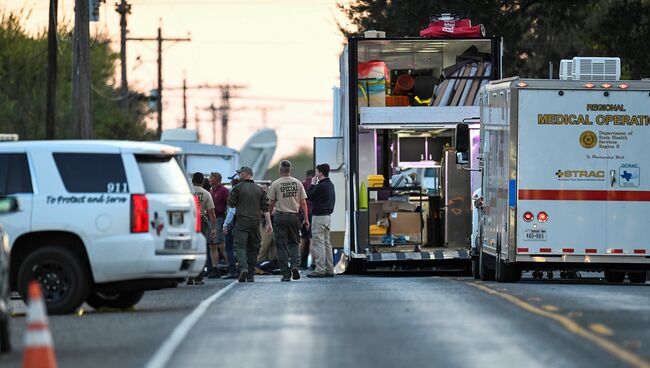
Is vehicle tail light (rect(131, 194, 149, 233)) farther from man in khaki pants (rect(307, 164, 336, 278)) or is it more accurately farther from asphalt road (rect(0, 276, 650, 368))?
man in khaki pants (rect(307, 164, 336, 278))

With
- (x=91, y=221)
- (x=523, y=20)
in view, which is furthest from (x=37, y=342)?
(x=523, y=20)

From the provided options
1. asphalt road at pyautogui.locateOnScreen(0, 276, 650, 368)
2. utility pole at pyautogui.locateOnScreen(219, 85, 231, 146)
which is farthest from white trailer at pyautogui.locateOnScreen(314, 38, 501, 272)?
utility pole at pyautogui.locateOnScreen(219, 85, 231, 146)

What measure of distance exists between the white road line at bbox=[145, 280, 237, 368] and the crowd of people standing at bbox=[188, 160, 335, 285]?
6.32 metres

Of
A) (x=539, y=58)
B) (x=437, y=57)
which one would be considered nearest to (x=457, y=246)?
(x=437, y=57)

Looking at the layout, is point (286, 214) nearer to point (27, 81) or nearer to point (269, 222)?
point (269, 222)

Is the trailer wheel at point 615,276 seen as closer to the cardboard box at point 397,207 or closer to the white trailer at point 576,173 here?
the white trailer at point 576,173

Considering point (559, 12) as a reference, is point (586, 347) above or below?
below

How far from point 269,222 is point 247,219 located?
1.65 feet

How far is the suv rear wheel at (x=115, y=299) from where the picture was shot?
1848 cm

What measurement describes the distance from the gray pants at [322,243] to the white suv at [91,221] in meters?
9.54

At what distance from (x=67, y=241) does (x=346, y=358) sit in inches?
229

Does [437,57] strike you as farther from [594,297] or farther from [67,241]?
[67,241]

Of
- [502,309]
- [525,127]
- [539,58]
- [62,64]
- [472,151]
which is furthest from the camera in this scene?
[62,64]

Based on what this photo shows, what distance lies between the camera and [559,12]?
43875 millimetres
